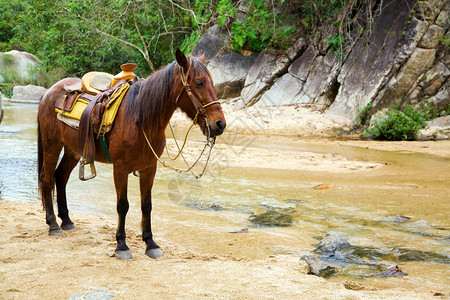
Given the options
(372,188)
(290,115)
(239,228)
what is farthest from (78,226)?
(290,115)

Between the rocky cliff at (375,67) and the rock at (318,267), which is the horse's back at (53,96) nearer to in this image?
the rock at (318,267)

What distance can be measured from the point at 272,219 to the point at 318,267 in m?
1.63

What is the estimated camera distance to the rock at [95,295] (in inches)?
108

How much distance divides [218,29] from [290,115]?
6501 millimetres

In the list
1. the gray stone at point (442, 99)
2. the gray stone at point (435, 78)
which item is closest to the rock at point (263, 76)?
the gray stone at point (435, 78)

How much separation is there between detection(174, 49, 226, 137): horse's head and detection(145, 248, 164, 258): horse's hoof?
1.20m

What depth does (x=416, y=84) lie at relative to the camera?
13.0 metres

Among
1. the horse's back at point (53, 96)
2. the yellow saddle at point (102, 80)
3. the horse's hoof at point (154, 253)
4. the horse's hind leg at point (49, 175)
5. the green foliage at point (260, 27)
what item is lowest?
the horse's hoof at point (154, 253)

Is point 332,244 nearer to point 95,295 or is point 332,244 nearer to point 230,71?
point 95,295

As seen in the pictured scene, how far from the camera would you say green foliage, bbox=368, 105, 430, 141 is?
466 inches

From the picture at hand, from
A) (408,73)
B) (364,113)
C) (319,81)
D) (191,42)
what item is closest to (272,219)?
(364,113)

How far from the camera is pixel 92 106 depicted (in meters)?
4.04

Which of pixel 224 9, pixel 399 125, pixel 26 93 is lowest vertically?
pixel 26 93

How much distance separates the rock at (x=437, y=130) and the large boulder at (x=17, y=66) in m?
21.8
